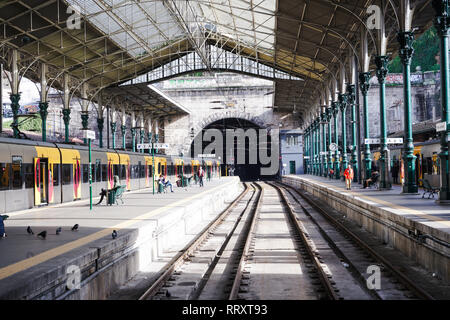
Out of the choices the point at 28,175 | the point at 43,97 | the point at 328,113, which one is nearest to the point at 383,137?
the point at 28,175

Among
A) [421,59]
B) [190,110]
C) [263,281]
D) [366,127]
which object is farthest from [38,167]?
[421,59]

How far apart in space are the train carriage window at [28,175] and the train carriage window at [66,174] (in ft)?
8.63

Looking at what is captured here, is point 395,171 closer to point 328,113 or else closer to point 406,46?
point 328,113

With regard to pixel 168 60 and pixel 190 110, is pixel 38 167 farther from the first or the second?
pixel 190 110

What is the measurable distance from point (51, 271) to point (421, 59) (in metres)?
74.6

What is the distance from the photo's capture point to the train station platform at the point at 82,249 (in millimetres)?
6605

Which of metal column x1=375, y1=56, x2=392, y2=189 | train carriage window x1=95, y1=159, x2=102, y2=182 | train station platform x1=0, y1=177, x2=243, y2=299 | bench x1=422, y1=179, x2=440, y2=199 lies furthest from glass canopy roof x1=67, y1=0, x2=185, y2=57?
bench x1=422, y1=179, x2=440, y2=199

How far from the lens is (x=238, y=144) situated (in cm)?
7888

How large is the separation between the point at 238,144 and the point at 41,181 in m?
61.3

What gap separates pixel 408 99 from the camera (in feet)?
61.9

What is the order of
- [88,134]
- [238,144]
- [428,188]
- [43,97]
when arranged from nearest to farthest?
[88,134] → [428,188] → [43,97] → [238,144]

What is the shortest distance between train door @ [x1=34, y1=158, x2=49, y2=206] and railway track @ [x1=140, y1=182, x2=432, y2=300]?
6.58 meters

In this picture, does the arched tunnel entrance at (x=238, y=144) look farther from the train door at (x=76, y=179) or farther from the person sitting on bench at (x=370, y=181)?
the train door at (x=76, y=179)
